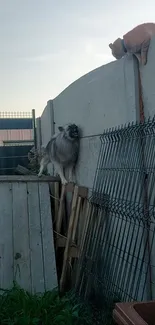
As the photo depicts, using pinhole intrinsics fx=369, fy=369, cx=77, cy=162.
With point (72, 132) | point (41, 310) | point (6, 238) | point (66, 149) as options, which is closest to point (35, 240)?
point (6, 238)

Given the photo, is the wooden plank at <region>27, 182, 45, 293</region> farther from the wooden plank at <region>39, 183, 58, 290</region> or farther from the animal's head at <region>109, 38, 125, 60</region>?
the animal's head at <region>109, 38, 125, 60</region>

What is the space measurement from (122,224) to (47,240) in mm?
1305

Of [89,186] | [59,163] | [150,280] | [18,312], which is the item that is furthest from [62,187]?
[150,280]

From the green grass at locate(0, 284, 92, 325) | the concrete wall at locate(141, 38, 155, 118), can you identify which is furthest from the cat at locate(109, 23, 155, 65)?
the green grass at locate(0, 284, 92, 325)

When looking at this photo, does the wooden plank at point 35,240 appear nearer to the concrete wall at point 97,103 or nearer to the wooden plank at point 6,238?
the wooden plank at point 6,238

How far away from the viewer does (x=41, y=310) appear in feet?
9.77

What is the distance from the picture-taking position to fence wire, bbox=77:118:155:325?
2.45 m

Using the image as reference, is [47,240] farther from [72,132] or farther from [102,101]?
[102,101]

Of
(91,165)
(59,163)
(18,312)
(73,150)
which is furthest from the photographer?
(59,163)

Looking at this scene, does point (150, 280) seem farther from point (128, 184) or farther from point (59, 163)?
point (59, 163)

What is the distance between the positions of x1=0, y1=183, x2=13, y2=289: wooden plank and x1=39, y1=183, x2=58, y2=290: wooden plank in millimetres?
345

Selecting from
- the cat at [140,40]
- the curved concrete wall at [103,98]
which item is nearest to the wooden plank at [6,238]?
the curved concrete wall at [103,98]

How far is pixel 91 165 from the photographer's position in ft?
12.1

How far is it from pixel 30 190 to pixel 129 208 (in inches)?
75.0
